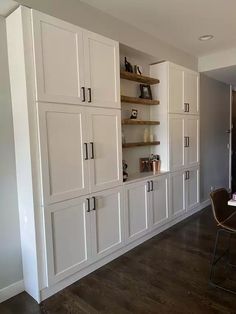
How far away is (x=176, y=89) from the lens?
11.4 ft

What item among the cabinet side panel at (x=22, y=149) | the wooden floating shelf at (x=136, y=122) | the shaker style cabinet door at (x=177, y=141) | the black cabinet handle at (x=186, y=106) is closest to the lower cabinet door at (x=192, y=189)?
the shaker style cabinet door at (x=177, y=141)

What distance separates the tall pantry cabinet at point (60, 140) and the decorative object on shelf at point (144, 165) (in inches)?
37.2

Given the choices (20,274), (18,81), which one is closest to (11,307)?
(20,274)

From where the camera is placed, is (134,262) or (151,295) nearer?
(151,295)

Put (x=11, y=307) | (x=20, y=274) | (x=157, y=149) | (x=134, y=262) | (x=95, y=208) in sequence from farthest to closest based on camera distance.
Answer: (x=157, y=149) → (x=134, y=262) → (x=95, y=208) → (x=20, y=274) → (x=11, y=307)

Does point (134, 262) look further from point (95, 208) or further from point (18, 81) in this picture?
point (18, 81)

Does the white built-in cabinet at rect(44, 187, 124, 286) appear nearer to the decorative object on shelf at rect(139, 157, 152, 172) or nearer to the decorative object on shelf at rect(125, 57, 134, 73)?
the decorative object on shelf at rect(139, 157, 152, 172)

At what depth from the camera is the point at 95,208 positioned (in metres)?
2.43

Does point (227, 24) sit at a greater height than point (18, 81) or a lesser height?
greater

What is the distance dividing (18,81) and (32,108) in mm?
258

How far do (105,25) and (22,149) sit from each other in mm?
1555

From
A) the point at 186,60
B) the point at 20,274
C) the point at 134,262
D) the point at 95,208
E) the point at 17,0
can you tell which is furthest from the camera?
the point at 186,60

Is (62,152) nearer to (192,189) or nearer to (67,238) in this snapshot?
(67,238)

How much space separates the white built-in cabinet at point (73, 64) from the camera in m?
1.96
